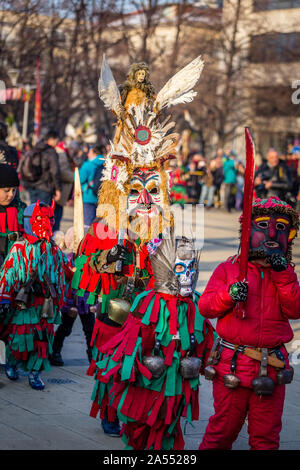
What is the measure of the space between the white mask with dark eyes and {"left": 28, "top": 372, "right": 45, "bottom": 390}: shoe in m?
2.16

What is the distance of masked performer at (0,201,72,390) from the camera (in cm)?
651

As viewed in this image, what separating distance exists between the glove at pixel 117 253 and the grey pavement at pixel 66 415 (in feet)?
3.87

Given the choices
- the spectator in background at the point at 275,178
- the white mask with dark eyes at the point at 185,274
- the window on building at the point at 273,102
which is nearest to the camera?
the white mask with dark eyes at the point at 185,274

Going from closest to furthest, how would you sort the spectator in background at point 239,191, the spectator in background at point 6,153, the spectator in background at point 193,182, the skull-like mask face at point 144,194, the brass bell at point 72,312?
the skull-like mask face at point 144,194 → the brass bell at point 72,312 → the spectator in background at point 6,153 → the spectator in background at point 239,191 → the spectator in background at point 193,182

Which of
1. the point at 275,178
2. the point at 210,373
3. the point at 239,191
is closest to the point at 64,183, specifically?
the point at 275,178

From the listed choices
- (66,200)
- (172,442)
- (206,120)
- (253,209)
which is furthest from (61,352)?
(206,120)

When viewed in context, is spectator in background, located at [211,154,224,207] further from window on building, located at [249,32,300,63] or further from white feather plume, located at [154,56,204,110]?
white feather plume, located at [154,56,204,110]

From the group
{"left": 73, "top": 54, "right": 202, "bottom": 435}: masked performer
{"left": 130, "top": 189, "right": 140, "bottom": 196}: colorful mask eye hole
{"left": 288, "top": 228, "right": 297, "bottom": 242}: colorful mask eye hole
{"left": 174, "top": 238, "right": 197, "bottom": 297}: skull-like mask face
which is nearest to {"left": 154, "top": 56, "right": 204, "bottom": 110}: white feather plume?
{"left": 73, "top": 54, "right": 202, "bottom": 435}: masked performer

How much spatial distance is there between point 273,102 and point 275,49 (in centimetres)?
244

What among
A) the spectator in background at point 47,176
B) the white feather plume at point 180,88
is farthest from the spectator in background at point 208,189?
the white feather plume at point 180,88

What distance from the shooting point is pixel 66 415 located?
597 centimetres

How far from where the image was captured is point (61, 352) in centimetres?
791

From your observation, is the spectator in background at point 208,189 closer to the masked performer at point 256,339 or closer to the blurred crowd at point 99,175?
the blurred crowd at point 99,175

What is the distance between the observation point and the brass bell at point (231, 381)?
14.9 feet
